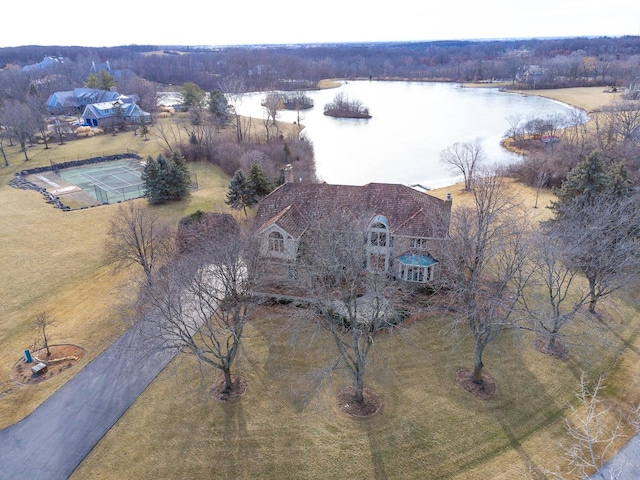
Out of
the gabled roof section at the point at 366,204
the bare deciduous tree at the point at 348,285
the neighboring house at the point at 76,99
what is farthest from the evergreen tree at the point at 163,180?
the neighboring house at the point at 76,99

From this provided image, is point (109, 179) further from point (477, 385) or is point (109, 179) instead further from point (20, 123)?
point (477, 385)

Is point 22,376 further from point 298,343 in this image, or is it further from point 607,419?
point 607,419

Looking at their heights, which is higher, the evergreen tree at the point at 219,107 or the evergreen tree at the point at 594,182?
the evergreen tree at the point at 219,107

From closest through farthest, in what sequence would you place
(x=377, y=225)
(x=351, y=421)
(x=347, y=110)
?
(x=351, y=421), (x=377, y=225), (x=347, y=110)

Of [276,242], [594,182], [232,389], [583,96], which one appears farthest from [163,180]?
[583,96]

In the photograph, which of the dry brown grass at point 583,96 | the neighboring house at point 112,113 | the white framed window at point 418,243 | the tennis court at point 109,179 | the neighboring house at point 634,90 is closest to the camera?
the white framed window at point 418,243

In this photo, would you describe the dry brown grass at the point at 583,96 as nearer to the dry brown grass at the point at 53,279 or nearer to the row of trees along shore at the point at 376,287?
the row of trees along shore at the point at 376,287
